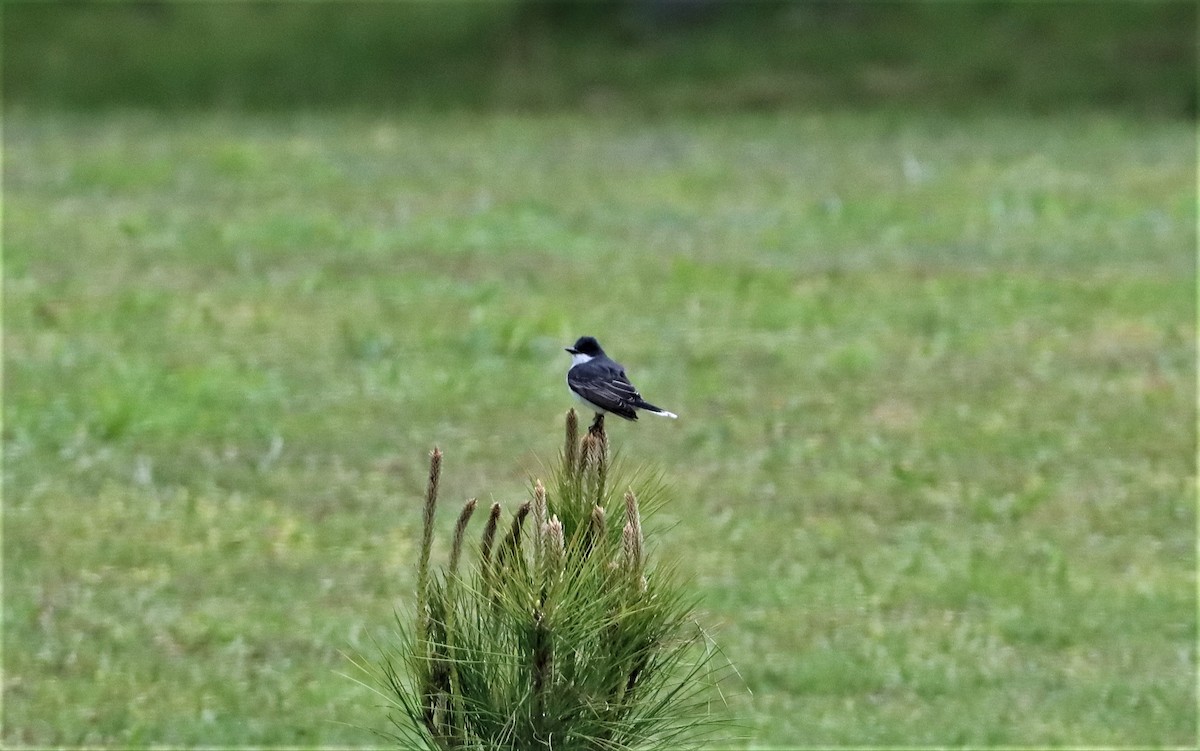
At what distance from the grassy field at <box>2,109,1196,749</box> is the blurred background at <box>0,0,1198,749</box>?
0.05m

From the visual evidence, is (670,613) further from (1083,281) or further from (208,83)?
(208,83)

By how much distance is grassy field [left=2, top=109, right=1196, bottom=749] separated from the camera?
34.8 feet

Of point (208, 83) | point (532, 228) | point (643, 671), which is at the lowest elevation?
point (643, 671)

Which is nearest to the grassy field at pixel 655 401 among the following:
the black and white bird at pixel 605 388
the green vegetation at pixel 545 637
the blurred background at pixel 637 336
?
the blurred background at pixel 637 336

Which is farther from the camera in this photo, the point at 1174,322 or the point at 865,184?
the point at 865,184

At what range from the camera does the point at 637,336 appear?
59.7 feet

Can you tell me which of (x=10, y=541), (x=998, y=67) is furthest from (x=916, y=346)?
(x=998, y=67)

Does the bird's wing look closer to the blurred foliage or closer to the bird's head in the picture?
the bird's head

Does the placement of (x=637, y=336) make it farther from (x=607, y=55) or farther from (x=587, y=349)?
(x=607, y=55)

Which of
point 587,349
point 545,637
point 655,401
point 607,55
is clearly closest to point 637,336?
point 655,401

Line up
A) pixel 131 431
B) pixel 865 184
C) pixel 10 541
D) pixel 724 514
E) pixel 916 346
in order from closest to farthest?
pixel 10 541, pixel 724 514, pixel 131 431, pixel 916 346, pixel 865 184

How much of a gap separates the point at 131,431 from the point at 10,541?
2581mm

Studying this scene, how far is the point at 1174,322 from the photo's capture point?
61.5 feet

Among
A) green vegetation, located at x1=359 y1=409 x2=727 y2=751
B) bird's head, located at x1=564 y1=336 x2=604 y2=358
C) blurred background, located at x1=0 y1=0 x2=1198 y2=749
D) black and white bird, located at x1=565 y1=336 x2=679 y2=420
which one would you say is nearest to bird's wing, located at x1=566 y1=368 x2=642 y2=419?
black and white bird, located at x1=565 y1=336 x2=679 y2=420
